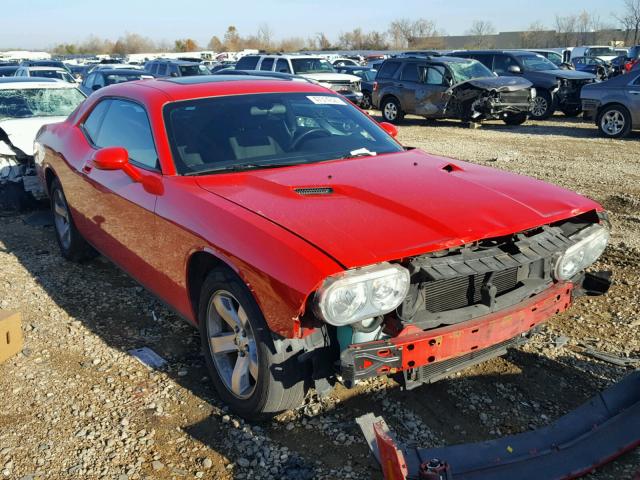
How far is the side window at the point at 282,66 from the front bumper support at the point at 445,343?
50.0 feet

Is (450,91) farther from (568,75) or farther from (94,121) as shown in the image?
(94,121)

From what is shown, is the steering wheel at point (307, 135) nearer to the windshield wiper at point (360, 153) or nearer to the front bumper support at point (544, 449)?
the windshield wiper at point (360, 153)

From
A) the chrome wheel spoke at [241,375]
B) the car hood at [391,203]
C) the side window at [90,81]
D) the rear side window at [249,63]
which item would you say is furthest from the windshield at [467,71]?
the chrome wheel spoke at [241,375]

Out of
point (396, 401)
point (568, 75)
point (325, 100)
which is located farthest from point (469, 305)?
point (568, 75)

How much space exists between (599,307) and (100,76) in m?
14.4

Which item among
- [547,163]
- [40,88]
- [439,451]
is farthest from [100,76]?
[439,451]

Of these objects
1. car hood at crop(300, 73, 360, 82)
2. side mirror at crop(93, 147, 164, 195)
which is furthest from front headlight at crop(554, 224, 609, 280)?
car hood at crop(300, 73, 360, 82)

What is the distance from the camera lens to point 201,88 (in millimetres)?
4250

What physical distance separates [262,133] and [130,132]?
96 centimetres

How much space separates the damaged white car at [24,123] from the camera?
738 centimetres

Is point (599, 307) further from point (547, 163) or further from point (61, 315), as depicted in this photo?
point (547, 163)

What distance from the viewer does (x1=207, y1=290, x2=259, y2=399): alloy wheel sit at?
310 centimetres

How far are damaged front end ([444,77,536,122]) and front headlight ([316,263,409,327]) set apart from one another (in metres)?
12.9

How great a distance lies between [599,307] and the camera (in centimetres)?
453
